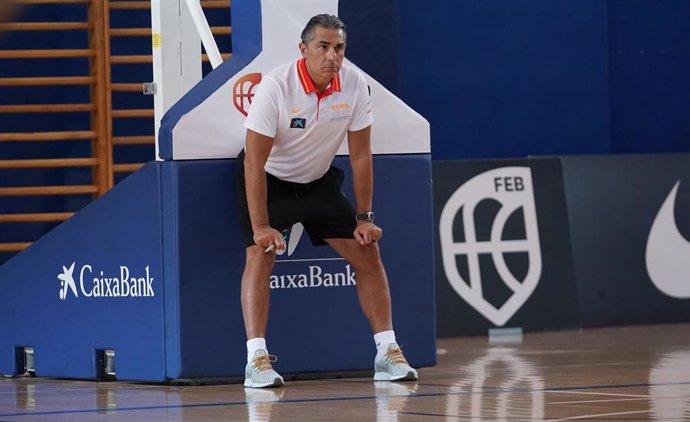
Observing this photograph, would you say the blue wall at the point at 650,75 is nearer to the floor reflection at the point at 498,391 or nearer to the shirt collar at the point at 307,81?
the floor reflection at the point at 498,391

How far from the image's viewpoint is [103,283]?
6.32 m

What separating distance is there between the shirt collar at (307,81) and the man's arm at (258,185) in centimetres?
26

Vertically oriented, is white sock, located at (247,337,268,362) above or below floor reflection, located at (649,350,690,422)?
above

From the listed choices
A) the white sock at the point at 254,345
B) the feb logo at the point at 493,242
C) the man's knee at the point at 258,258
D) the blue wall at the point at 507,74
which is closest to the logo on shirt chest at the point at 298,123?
the man's knee at the point at 258,258

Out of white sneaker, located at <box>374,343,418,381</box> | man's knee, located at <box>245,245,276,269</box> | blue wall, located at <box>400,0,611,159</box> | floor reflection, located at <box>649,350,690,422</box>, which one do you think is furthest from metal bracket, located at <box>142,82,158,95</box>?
blue wall, located at <box>400,0,611,159</box>

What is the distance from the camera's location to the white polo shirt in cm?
566

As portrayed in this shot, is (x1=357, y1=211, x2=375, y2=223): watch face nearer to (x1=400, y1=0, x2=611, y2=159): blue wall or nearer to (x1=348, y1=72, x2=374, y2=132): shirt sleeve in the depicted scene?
(x1=348, y1=72, x2=374, y2=132): shirt sleeve

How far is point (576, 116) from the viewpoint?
11336 millimetres

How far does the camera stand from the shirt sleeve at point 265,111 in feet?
18.4

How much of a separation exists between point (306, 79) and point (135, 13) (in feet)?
17.0

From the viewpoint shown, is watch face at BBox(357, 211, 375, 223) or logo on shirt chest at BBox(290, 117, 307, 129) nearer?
logo on shirt chest at BBox(290, 117, 307, 129)

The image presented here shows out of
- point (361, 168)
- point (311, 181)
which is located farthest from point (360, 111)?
point (311, 181)

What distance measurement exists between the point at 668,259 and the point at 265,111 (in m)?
4.65

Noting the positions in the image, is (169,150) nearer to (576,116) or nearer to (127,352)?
(127,352)
